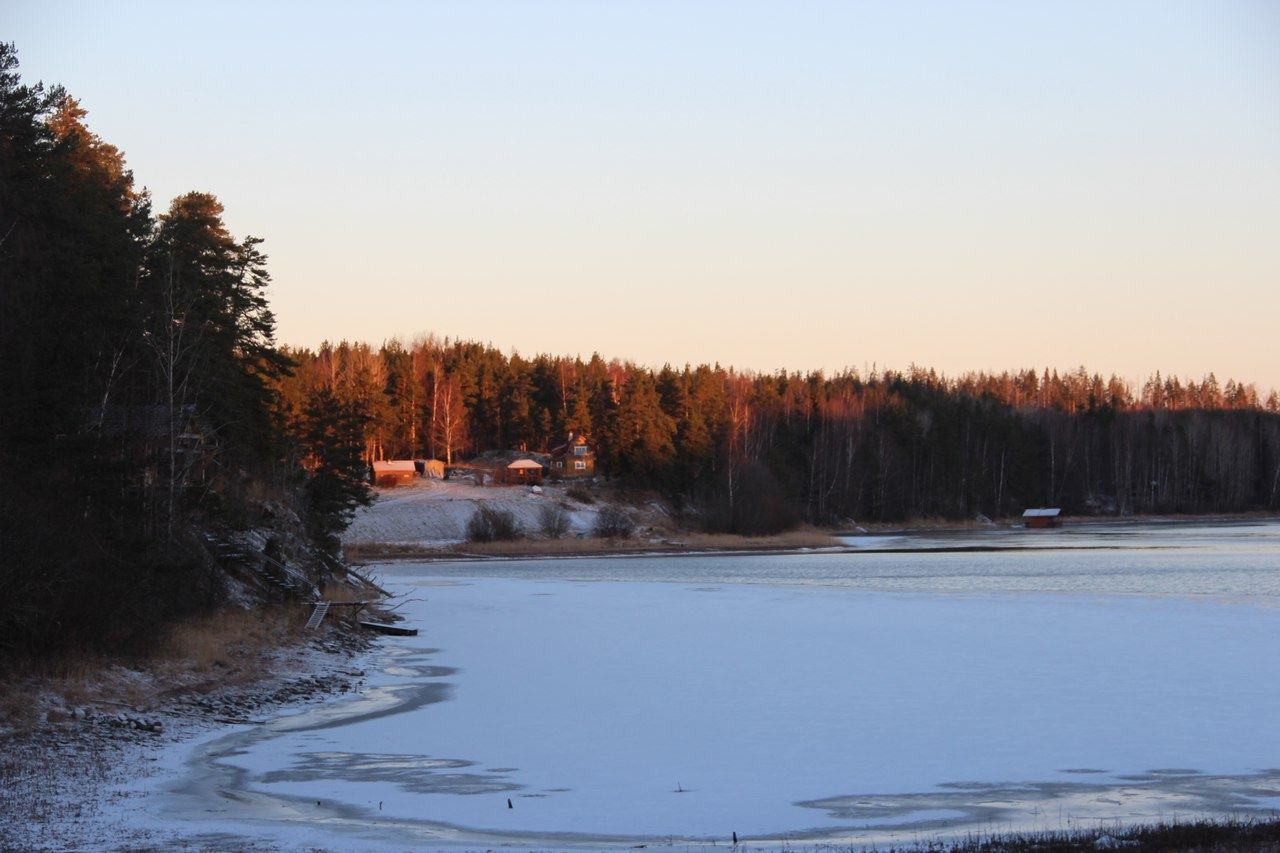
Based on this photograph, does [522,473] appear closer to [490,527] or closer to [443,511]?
[443,511]

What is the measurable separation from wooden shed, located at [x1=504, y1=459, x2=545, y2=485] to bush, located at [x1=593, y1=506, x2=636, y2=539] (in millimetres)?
12394

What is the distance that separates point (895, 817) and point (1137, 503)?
14628 cm

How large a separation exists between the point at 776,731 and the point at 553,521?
261 feet

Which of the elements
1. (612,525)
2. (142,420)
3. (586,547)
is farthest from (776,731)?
(612,525)

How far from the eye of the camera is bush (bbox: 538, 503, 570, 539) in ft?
317

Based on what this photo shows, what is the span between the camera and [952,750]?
17031 millimetres

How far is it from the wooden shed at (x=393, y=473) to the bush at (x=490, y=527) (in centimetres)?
1148

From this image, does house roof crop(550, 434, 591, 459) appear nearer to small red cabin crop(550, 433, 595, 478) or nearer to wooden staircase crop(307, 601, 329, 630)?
small red cabin crop(550, 433, 595, 478)

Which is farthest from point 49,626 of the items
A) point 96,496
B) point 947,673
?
point 947,673

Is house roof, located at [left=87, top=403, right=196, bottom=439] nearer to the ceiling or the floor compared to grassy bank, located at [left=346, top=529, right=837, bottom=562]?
nearer to the ceiling

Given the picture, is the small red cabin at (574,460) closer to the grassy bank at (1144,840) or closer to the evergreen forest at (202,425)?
the evergreen forest at (202,425)

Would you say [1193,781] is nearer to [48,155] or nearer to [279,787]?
[279,787]

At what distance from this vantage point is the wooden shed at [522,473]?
11125 cm

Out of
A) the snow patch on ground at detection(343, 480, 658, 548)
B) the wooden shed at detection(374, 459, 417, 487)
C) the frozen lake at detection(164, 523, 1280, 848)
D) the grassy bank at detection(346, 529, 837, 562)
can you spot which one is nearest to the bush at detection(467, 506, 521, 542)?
the snow patch on ground at detection(343, 480, 658, 548)
